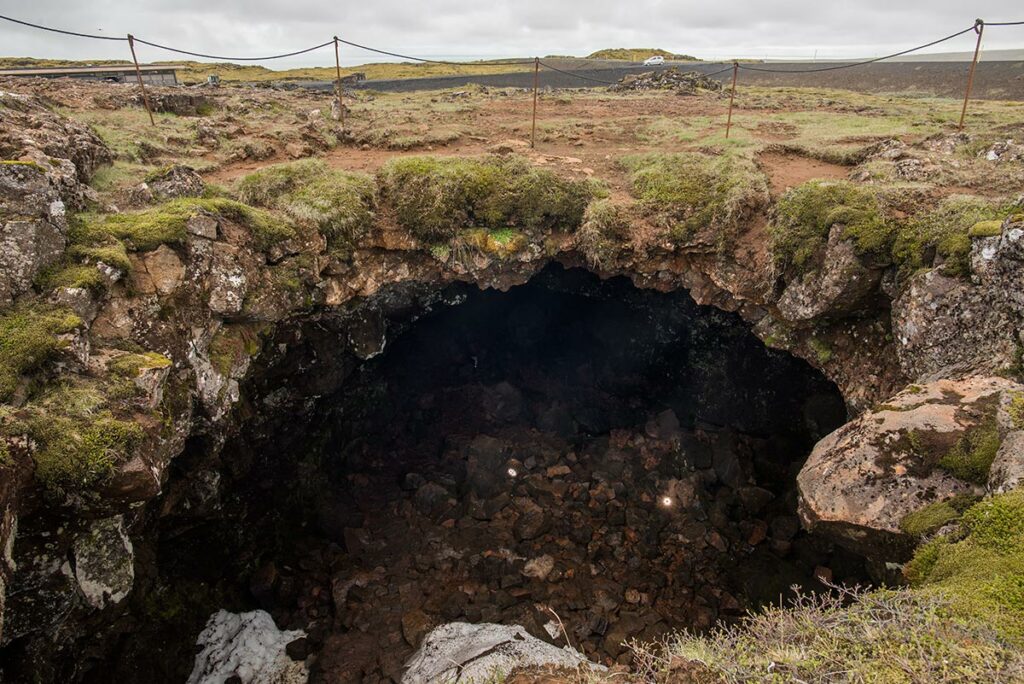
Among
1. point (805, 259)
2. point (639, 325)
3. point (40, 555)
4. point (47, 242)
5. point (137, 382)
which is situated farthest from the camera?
point (639, 325)

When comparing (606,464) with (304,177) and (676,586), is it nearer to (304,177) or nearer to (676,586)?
(676,586)

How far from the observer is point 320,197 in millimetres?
11359

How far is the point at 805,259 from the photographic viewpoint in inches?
407

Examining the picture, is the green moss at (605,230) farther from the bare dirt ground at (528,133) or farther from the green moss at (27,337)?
the green moss at (27,337)

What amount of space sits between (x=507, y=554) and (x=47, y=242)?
10.6 m

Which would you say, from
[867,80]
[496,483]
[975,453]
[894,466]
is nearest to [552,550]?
[496,483]

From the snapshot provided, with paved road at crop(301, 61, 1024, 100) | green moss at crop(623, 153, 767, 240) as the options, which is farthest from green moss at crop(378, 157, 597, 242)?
paved road at crop(301, 61, 1024, 100)

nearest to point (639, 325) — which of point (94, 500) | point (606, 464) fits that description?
point (606, 464)

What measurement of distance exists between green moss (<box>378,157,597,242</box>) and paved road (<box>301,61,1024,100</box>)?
28007mm

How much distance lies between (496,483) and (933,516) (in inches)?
399

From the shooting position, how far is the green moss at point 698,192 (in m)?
11.5

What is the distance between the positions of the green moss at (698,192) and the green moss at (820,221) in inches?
31.1

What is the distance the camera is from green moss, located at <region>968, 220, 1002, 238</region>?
8133 mm

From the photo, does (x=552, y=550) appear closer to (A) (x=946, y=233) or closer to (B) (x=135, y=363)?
(B) (x=135, y=363)
